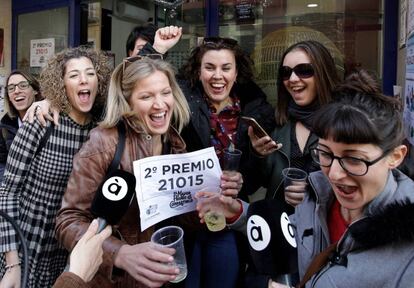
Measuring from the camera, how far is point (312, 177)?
5.39 feet

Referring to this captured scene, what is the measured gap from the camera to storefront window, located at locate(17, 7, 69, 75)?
5.76 metres

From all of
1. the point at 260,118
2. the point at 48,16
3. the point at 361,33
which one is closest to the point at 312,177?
the point at 260,118

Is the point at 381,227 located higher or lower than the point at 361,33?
lower

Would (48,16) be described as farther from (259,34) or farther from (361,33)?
(361,33)

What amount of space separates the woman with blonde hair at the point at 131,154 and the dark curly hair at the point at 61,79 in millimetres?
388

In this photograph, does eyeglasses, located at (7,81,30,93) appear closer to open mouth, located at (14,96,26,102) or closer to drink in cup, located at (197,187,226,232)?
open mouth, located at (14,96,26,102)

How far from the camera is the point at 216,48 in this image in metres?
2.64

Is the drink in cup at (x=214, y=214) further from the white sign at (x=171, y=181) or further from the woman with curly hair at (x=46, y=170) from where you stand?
the woman with curly hair at (x=46, y=170)

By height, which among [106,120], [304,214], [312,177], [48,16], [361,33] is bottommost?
[304,214]

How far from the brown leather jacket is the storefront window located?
13.6 feet

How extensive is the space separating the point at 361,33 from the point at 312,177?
248 cm

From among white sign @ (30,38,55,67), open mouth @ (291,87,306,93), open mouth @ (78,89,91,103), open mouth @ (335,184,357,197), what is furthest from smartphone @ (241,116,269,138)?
white sign @ (30,38,55,67)

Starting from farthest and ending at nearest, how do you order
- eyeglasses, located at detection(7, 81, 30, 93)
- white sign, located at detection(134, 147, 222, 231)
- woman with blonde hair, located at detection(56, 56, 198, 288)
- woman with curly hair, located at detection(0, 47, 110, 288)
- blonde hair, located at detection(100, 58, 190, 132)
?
eyeglasses, located at detection(7, 81, 30, 93), woman with curly hair, located at detection(0, 47, 110, 288), blonde hair, located at detection(100, 58, 190, 132), white sign, located at detection(134, 147, 222, 231), woman with blonde hair, located at detection(56, 56, 198, 288)

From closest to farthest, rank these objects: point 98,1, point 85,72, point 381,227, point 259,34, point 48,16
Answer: point 381,227
point 85,72
point 259,34
point 98,1
point 48,16
